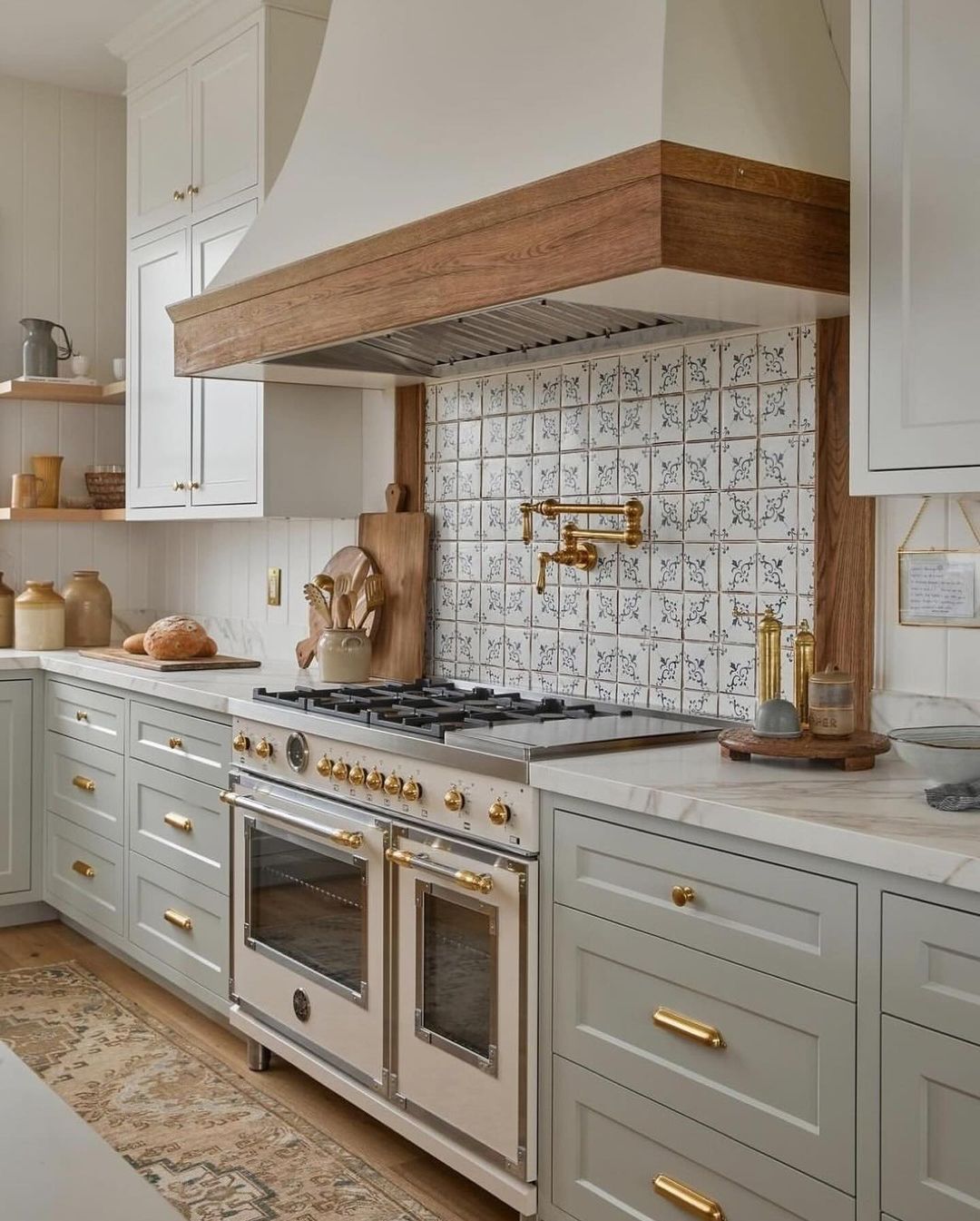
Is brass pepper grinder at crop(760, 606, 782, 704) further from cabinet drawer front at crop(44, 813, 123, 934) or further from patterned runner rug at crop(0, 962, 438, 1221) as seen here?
cabinet drawer front at crop(44, 813, 123, 934)

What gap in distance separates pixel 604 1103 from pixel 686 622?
3.33 feet

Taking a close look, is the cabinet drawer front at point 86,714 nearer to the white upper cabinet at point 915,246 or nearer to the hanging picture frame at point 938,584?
the hanging picture frame at point 938,584

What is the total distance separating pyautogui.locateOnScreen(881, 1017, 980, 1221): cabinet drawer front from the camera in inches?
64.6

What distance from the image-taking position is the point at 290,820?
2965 mm

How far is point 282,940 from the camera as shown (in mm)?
3057

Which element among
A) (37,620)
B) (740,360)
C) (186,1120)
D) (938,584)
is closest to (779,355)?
(740,360)

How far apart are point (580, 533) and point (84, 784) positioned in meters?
1.91

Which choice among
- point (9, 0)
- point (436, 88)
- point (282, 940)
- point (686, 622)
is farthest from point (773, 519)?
point (9, 0)

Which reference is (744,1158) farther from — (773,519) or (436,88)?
(436,88)

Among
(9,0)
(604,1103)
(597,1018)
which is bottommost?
(604,1103)

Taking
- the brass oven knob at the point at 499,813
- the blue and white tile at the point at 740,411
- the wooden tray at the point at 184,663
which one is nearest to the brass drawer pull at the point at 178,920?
the wooden tray at the point at 184,663

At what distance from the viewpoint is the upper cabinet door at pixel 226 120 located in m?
3.63

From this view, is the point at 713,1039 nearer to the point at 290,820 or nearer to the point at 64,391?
the point at 290,820

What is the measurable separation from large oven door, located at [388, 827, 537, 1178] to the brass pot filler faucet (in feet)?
2.37
